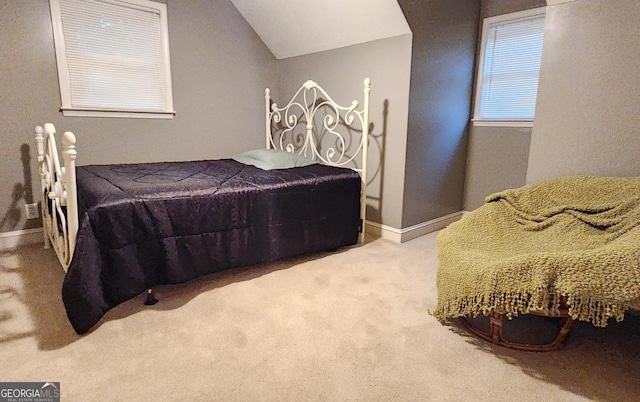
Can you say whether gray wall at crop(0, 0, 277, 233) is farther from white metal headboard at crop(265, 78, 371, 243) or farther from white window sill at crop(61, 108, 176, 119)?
white metal headboard at crop(265, 78, 371, 243)

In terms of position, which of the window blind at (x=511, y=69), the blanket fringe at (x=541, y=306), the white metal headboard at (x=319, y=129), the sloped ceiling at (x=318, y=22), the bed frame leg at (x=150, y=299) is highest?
the sloped ceiling at (x=318, y=22)

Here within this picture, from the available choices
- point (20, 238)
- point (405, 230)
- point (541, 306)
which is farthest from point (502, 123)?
point (20, 238)

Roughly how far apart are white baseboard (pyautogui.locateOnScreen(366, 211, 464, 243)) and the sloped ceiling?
153cm

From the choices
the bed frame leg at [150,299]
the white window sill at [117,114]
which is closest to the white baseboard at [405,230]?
the bed frame leg at [150,299]

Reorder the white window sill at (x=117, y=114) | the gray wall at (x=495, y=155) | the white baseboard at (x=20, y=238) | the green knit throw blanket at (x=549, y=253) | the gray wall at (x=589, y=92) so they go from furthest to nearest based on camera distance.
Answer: the gray wall at (x=495, y=155), the white window sill at (x=117, y=114), the white baseboard at (x=20, y=238), the gray wall at (x=589, y=92), the green knit throw blanket at (x=549, y=253)

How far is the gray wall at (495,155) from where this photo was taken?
3084mm

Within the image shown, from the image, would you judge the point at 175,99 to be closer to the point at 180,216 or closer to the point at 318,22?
the point at 318,22

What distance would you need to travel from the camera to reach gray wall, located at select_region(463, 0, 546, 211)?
121 inches

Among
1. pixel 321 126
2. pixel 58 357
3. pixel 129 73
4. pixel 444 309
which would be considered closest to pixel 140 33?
pixel 129 73

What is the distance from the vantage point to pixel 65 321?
1742 mm

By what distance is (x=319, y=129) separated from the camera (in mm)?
3582

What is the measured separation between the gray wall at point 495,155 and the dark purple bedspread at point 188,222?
1350 millimetres

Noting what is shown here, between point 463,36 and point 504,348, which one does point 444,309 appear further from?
point 463,36

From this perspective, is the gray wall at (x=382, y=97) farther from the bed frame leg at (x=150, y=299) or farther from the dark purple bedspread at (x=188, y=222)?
the bed frame leg at (x=150, y=299)
